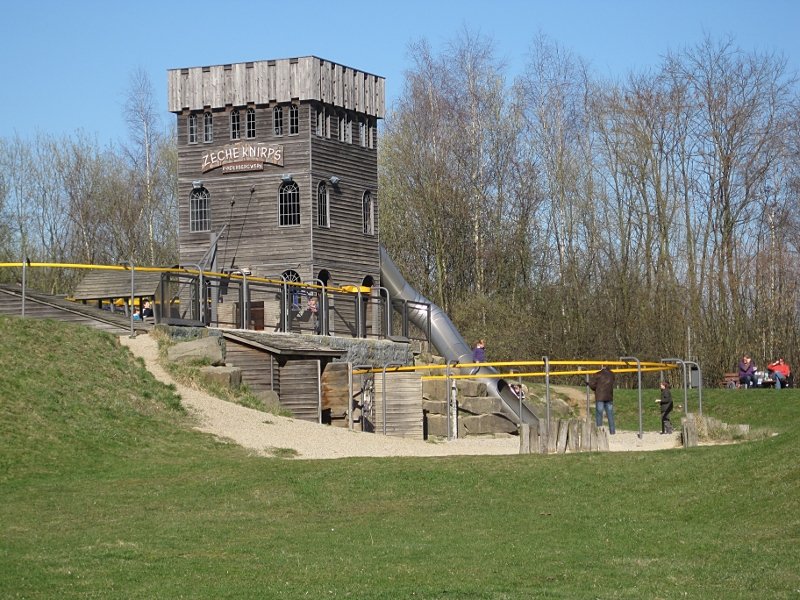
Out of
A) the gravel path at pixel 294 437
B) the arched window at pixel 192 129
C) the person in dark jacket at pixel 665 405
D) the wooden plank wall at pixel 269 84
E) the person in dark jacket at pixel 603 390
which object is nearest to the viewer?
the gravel path at pixel 294 437

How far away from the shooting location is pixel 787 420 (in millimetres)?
32094

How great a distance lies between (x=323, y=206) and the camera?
4088 centimetres

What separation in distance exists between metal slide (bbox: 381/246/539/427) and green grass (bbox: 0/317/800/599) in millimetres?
12346

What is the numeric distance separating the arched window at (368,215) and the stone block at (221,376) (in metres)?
15.9

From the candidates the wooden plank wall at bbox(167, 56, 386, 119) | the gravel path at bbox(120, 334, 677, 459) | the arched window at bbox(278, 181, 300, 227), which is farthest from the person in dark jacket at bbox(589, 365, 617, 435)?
the wooden plank wall at bbox(167, 56, 386, 119)

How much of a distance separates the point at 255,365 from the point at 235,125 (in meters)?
14.7

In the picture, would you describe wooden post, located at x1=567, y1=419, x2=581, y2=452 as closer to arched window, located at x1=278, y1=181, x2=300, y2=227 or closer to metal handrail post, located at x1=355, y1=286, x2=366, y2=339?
metal handrail post, located at x1=355, y1=286, x2=366, y2=339

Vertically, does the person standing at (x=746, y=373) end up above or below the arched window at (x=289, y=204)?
below

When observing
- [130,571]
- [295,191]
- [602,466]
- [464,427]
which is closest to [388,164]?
[295,191]

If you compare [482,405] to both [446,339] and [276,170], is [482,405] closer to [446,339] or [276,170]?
[446,339]

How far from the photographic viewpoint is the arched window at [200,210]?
4156cm

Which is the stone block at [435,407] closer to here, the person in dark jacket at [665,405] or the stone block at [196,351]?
the person in dark jacket at [665,405]

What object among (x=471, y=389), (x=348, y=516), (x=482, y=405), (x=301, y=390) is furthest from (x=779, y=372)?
(x=348, y=516)

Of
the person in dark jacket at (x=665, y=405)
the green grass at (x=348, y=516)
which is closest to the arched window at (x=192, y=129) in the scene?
the green grass at (x=348, y=516)
